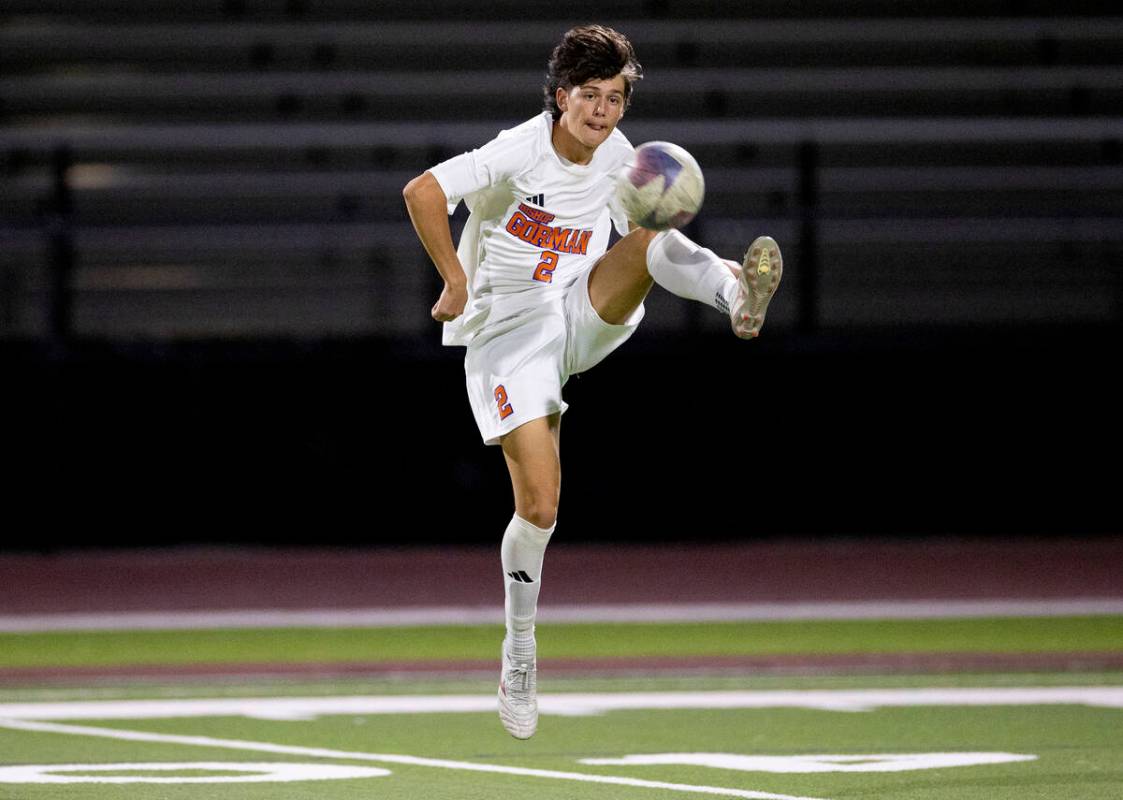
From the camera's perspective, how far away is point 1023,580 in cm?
1192

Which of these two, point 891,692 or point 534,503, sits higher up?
point 534,503

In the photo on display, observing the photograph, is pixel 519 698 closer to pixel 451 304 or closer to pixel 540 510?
pixel 540 510

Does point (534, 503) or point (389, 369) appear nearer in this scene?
point (534, 503)

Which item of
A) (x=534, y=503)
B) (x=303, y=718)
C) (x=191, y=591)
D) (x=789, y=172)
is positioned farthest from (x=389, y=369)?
(x=534, y=503)

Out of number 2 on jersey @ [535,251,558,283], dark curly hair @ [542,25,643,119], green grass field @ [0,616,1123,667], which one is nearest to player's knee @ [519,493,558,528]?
number 2 on jersey @ [535,251,558,283]

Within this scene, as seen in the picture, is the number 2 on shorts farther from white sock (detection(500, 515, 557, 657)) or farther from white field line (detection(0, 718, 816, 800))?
white field line (detection(0, 718, 816, 800))

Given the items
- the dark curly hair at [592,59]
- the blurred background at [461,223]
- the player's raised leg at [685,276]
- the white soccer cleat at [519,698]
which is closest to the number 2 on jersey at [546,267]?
the player's raised leg at [685,276]

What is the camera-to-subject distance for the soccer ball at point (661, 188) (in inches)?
218

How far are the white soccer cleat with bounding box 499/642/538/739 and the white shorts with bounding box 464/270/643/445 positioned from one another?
2.52 ft

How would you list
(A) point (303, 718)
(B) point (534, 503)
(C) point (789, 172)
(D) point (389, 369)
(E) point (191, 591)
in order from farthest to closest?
(C) point (789, 172) → (D) point (389, 369) → (E) point (191, 591) → (A) point (303, 718) → (B) point (534, 503)

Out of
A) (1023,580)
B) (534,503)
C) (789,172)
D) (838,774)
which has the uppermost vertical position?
(789,172)

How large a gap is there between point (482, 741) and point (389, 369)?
20.5ft

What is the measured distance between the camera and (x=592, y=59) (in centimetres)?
→ 591

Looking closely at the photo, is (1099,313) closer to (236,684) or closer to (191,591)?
(191,591)
